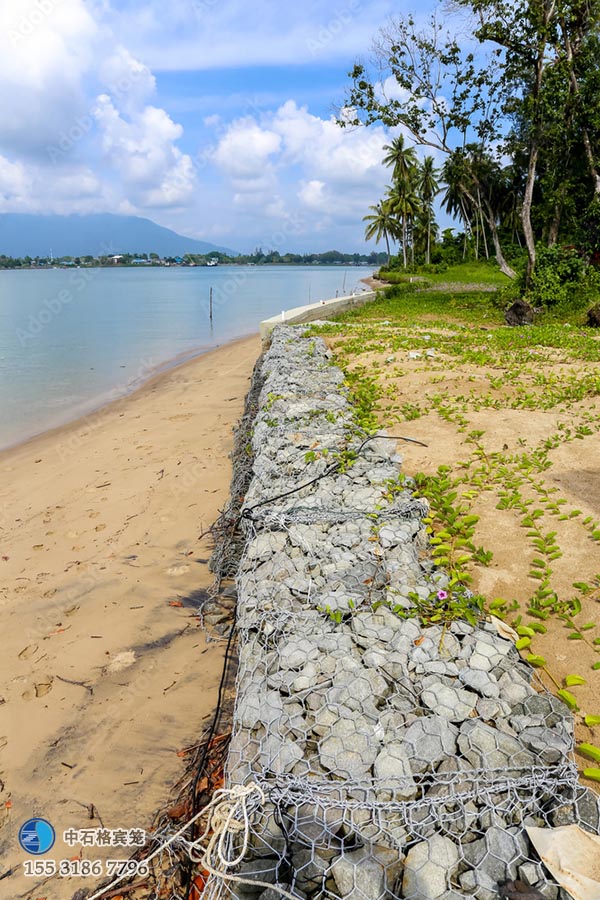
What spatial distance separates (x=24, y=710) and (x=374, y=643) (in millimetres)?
2471

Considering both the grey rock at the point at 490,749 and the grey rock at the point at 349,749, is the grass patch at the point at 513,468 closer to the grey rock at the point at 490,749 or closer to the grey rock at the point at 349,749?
the grey rock at the point at 490,749

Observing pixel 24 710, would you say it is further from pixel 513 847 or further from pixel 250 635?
pixel 513 847

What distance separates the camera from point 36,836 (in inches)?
108

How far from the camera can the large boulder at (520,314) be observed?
1538 centimetres

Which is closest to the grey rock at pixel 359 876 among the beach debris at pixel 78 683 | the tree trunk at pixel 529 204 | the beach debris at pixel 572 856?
the beach debris at pixel 572 856

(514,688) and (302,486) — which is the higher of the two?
(302,486)

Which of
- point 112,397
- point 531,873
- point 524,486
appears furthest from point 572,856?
point 112,397

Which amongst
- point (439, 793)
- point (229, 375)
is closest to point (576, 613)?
point (439, 793)

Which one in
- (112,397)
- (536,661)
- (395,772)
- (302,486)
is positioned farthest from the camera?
(112,397)

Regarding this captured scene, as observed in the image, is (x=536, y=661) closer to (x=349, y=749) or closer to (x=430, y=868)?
(x=349, y=749)

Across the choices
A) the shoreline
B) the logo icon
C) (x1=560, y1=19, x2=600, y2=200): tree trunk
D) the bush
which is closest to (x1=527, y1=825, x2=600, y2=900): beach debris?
the logo icon

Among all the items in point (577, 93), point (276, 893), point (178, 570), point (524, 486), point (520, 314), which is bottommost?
point (178, 570)

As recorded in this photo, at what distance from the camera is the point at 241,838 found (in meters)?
2.04

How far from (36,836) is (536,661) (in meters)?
2.77
